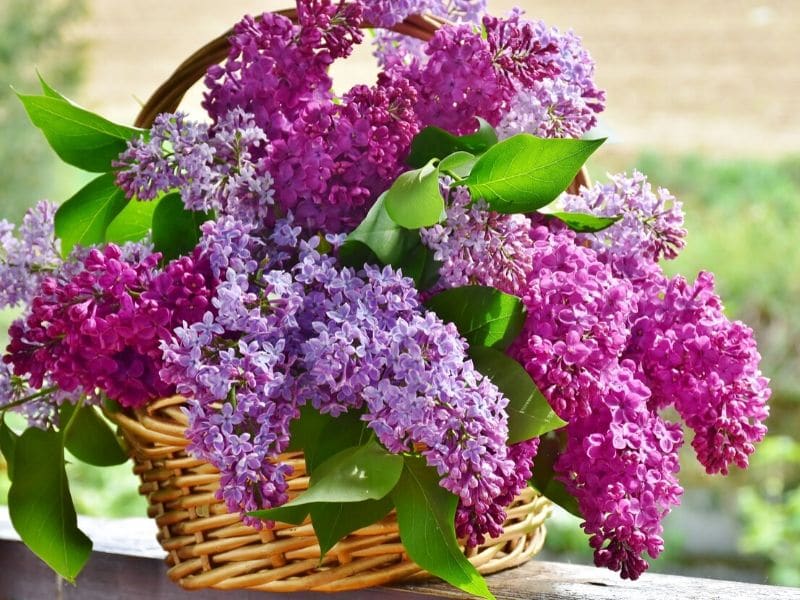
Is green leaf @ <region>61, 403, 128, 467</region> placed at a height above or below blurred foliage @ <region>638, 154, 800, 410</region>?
below

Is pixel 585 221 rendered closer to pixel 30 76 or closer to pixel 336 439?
pixel 336 439

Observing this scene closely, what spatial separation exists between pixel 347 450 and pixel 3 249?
0.82 ft

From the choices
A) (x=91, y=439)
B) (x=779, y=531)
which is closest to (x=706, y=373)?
(x=91, y=439)

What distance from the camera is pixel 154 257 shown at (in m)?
0.50

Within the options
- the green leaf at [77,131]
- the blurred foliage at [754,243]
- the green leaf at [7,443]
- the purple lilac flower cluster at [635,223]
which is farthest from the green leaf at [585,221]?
the blurred foliage at [754,243]

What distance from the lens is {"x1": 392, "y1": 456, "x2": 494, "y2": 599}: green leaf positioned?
0.49 metres

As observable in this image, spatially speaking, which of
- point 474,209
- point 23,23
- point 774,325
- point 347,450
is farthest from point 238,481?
point 23,23

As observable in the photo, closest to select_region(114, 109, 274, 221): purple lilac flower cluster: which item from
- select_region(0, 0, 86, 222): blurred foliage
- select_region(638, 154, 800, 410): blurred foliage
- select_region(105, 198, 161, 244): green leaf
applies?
select_region(105, 198, 161, 244): green leaf

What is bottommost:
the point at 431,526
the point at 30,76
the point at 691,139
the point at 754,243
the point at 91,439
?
the point at 431,526

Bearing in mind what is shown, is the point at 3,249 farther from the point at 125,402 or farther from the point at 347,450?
the point at 347,450

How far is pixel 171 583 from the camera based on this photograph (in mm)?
680

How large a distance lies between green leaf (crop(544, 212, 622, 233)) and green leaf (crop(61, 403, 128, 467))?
0.99 ft

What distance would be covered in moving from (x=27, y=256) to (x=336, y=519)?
0.77 ft

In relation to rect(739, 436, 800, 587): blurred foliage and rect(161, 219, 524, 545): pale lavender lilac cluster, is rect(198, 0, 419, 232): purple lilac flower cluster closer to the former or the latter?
rect(161, 219, 524, 545): pale lavender lilac cluster
